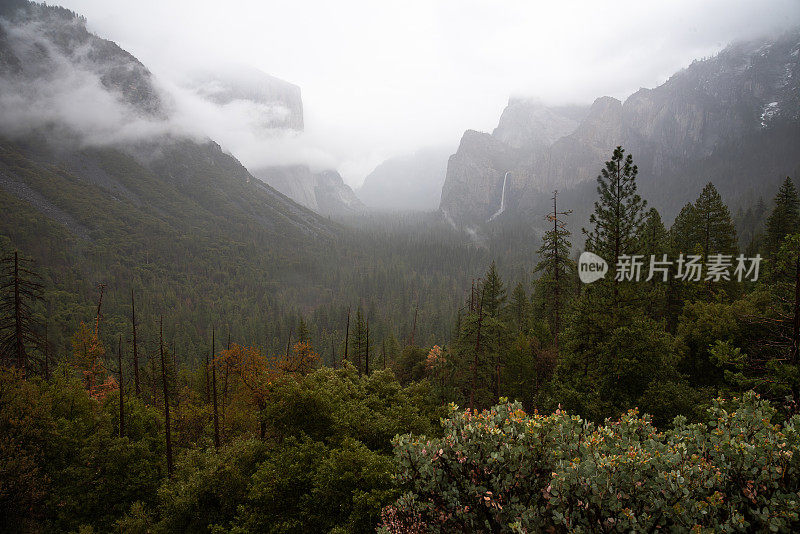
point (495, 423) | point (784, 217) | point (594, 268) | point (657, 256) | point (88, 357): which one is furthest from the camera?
point (784, 217)

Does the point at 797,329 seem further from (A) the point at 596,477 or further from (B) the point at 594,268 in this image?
(A) the point at 596,477

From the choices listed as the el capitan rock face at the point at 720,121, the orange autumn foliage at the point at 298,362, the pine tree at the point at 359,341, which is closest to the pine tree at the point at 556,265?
the orange autumn foliage at the point at 298,362

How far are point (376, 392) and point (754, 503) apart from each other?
16.9m

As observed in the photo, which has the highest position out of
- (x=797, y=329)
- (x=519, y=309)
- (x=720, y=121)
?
(x=720, y=121)

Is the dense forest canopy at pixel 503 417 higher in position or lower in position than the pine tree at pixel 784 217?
lower

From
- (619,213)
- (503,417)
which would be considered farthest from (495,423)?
(619,213)

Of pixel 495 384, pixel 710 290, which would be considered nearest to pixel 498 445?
pixel 495 384

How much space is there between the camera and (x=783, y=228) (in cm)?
3278

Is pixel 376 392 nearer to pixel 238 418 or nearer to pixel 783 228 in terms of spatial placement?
pixel 238 418

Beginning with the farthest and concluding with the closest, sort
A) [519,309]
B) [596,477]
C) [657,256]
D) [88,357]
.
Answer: [519,309] < [88,357] < [657,256] < [596,477]

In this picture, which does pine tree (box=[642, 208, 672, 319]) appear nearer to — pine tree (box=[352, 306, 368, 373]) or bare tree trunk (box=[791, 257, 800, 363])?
bare tree trunk (box=[791, 257, 800, 363])

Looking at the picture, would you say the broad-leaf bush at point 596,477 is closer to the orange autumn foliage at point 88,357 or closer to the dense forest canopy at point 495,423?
the dense forest canopy at point 495,423

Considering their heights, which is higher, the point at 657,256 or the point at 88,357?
the point at 657,256

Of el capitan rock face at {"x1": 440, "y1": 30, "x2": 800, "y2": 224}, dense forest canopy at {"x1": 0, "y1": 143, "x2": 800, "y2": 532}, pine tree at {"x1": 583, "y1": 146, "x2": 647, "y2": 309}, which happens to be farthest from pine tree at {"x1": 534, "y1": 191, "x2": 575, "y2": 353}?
el capitan rock face at {"x1": 440, "y1": 30, "x2": 800, "y2": 224}
